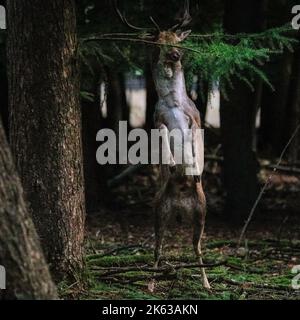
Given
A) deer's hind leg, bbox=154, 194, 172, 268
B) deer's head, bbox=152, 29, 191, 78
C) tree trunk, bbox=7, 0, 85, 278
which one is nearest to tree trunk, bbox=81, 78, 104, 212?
deer's head, bbox=152, 29, 191, 78

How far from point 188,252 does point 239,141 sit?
323cm

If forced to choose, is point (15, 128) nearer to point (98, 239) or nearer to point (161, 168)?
point (161, 168)

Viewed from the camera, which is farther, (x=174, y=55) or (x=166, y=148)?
(x=174, y=55)

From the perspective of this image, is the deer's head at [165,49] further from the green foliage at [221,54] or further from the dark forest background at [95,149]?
the dark forest background at [95,149]

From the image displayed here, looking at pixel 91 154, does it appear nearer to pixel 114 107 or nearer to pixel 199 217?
pixel 114 107

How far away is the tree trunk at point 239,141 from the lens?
526 inches

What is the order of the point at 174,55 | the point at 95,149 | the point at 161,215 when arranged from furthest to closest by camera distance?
the point at 95,149 → the point at 174,55 → the point at 161,215

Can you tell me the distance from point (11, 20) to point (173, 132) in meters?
2.04

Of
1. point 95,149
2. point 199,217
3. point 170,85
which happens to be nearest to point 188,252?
point 199,217

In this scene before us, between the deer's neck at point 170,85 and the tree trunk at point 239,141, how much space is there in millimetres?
4646

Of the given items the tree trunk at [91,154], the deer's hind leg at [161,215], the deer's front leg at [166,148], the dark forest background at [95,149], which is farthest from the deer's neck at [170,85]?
the tree trunk at [91,154]

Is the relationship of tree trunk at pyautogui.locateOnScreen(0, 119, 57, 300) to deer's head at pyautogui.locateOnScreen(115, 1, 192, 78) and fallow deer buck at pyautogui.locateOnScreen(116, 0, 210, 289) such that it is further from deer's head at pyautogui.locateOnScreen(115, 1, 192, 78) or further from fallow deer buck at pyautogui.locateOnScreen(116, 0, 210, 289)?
deer's head at pyautogui.locateOnScreen(115, 1, 192, 78)

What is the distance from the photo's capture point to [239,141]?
13.9 meters

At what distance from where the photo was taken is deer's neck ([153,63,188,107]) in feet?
28.9
